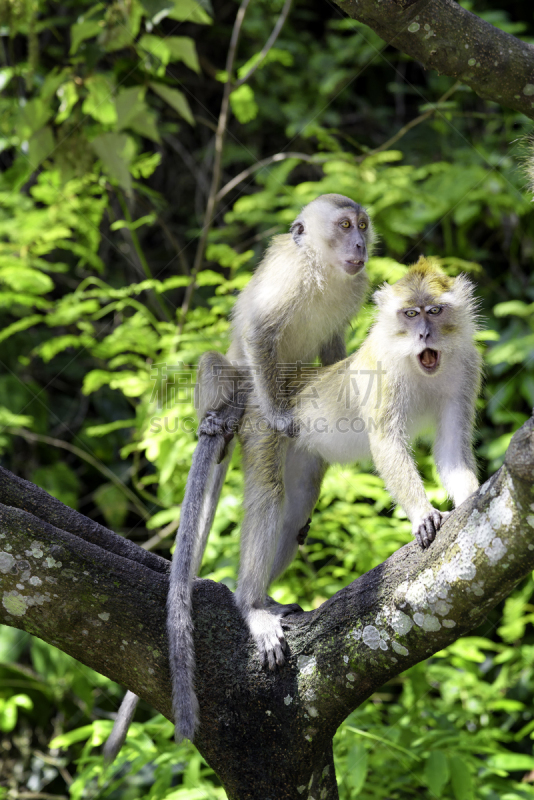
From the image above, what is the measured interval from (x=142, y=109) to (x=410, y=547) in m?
3.14

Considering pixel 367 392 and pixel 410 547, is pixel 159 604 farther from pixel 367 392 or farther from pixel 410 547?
pixel 367 392

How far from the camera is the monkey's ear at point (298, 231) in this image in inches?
170

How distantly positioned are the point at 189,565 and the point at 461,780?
61.9 inches

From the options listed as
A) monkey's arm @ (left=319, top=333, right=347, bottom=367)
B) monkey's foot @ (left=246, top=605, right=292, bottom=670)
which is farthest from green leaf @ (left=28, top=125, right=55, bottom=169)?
monkey's foot @ (left=246, top=605, right=292, bottom=670)

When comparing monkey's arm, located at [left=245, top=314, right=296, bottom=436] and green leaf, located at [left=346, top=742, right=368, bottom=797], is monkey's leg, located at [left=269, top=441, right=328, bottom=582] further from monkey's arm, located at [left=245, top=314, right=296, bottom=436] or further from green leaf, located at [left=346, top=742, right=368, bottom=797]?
green leaf, located at [left=346, top=742, right=368, bottom=797]

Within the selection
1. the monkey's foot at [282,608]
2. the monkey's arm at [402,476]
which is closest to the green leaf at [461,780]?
the monkey's foot at [282,608]

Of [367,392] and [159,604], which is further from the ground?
[367,392]

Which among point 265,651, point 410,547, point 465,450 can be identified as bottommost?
point 265,651

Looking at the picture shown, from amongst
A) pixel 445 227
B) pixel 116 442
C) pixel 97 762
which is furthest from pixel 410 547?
pixel 116 442

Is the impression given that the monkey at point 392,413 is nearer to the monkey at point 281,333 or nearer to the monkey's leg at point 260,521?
the monkey's leg at point 260,521

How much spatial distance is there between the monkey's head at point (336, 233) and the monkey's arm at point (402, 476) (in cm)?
123

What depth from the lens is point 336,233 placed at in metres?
4.21

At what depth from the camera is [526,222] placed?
7.14 metres

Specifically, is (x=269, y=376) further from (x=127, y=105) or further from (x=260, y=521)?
(x=127, y=105)
